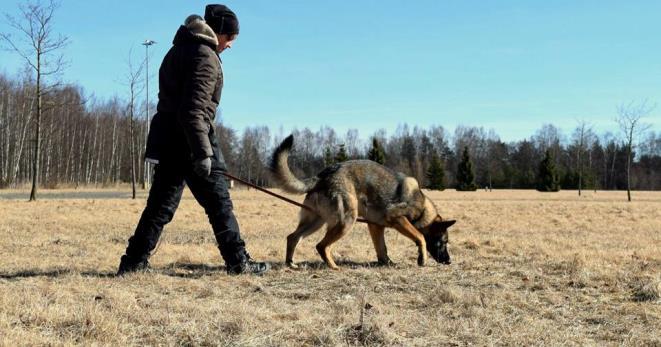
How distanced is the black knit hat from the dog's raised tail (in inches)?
64.8

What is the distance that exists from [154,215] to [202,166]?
85 cm

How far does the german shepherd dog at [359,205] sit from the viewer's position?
729 centimetres

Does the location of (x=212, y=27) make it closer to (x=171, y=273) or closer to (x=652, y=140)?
(x=171, y=273)

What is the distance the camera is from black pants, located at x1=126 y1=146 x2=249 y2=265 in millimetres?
5941

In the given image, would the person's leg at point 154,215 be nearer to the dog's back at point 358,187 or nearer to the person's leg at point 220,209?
the person's leg at point 220,209

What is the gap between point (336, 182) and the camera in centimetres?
734

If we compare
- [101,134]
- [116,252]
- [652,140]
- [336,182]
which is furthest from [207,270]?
[652,140]

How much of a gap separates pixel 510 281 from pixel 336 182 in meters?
2.45

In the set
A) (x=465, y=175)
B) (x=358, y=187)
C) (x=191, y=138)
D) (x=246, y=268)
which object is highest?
(x=465, y=175)

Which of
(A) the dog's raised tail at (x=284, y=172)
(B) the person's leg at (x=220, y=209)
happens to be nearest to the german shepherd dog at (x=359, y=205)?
(A) the dog's raised tail at (x=284, y=172)

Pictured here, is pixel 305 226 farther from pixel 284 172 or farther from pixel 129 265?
pixel 129 265

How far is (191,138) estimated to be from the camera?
5.57 metres

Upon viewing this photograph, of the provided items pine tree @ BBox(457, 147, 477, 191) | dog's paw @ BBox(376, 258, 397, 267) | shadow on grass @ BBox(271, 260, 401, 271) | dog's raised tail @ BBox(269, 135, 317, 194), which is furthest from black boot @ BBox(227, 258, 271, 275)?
pine tree @ BBox(457, 147, 477, 191)

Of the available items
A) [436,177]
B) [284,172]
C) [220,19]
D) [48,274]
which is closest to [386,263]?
[284,172]
